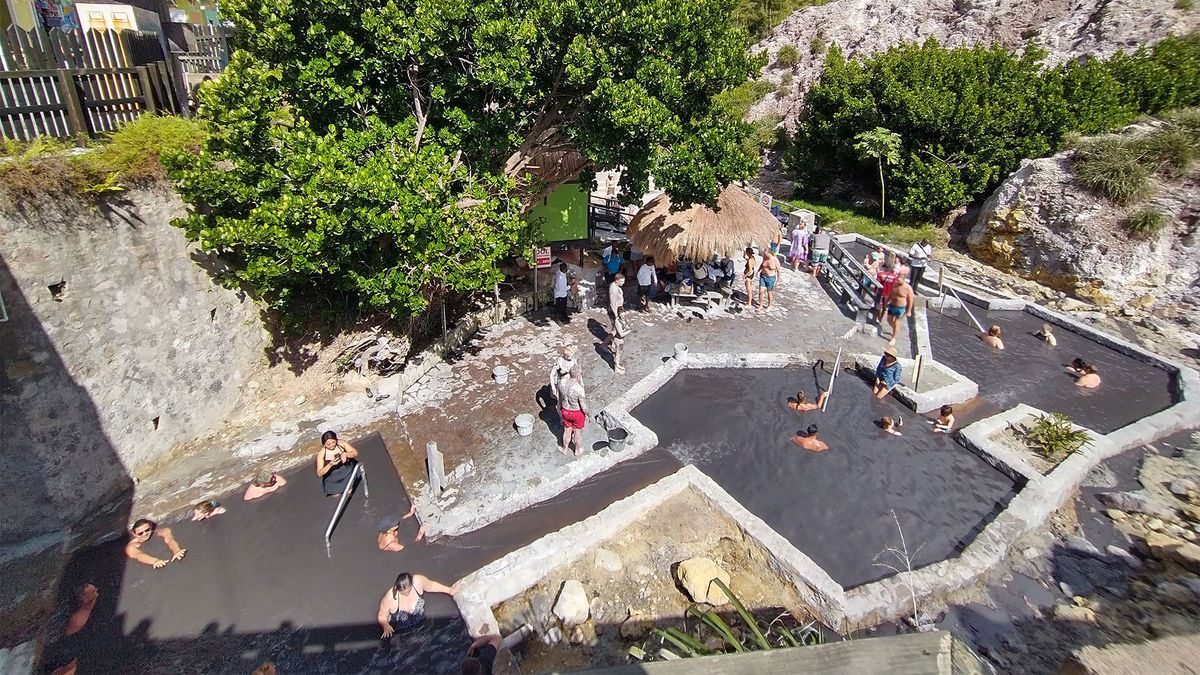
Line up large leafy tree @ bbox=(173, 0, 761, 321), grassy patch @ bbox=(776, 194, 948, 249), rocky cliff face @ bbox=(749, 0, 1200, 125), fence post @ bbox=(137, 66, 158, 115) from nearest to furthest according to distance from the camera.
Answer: large leafy tree @ bbox=(173, 0, 761, 321) → fence post @ bbox=(137, 66, 158, 115) → grassy patch @ bbox=(776, 194, 948, 249) → rocky cliff face @ bbox=(749, 0, 1200, 125)

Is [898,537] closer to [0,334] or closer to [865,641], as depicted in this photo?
[865,641]

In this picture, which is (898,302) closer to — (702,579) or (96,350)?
(702,579)

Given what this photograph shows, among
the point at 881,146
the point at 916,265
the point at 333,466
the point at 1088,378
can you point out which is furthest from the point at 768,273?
the point at 881,146

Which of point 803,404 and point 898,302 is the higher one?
point 898,302

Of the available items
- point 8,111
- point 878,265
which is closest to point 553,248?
point 878,265

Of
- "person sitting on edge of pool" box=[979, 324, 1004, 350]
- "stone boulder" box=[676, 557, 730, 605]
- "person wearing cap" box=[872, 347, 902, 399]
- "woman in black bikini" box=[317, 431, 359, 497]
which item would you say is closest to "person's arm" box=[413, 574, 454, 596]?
"woman in black bikini" box=[317, 431, 359, 497]

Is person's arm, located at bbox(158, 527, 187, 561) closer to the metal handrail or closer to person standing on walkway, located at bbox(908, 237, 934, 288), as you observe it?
the metal handrail

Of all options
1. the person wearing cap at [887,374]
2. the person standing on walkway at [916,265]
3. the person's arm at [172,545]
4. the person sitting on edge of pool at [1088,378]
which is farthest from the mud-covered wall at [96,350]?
the person sitting on edge of pool at [1088,378]

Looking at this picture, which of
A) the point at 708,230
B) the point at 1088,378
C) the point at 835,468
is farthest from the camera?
the point at 708,230
